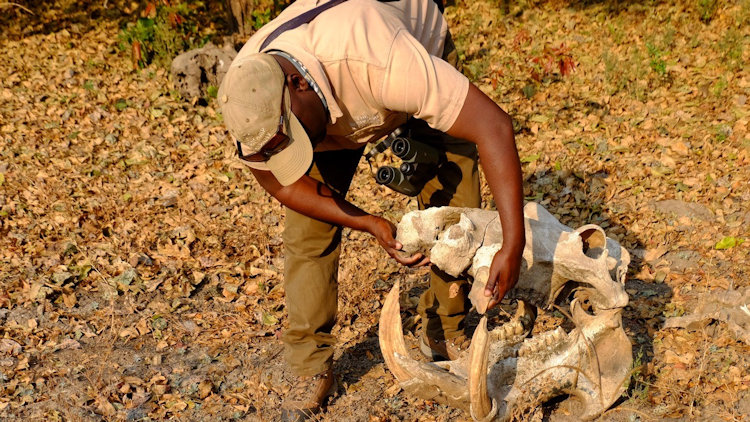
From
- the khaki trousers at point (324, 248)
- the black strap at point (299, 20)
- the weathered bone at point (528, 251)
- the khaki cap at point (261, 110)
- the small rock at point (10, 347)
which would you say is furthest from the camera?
the small rock at point (10, 347)

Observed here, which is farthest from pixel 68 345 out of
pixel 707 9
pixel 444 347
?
pixel 707 9

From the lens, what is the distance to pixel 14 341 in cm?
504

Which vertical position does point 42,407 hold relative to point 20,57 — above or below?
below

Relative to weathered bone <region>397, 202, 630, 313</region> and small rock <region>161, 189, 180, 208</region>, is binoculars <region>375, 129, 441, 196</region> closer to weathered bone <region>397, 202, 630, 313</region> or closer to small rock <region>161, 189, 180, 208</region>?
weathered bone <region>397, 202, 630, 313</region>

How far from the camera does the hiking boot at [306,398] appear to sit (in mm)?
4199

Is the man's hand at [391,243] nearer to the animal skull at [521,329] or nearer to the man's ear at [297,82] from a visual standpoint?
the animal skull at [521,329]

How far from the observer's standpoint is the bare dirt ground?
4.50 meters

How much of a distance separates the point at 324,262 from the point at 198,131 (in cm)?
412

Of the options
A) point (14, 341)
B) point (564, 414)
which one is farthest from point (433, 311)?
point (14, 341)

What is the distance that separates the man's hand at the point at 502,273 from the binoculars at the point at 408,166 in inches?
34.6

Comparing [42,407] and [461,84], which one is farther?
[42,407]

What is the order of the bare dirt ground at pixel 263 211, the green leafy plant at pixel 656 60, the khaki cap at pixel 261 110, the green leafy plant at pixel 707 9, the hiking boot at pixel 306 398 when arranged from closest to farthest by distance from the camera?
the khaki cap at pixel 261 110 < the hiking boot at pixel 306 398 < the bare dirt ground at pixel 263 211 < the green leafy plant at pixel 656 60 < the green leafy plant at pixel 707 9

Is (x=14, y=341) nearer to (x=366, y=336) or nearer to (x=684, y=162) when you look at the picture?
(x=366, y=336)

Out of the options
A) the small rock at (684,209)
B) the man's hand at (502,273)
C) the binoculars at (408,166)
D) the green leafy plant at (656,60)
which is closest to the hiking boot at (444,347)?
the binoculars at (408,166)
